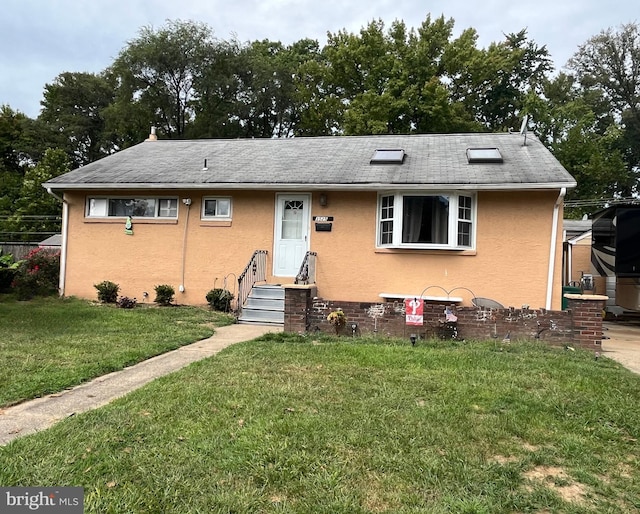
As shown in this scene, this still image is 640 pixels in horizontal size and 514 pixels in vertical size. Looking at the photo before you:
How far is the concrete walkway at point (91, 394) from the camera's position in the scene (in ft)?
11.6

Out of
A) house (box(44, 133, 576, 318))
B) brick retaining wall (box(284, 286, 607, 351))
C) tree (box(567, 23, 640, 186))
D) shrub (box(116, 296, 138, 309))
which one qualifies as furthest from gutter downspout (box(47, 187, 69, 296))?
tree (box(567, 23, 640, 186))

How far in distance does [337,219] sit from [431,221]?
2.09 meters

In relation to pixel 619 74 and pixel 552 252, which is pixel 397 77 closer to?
pixel 619 74

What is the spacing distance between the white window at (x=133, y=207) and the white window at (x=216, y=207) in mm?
792

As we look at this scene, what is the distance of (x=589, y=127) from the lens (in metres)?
27.5

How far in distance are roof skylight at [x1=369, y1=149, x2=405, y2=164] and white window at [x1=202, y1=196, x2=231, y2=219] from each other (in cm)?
367

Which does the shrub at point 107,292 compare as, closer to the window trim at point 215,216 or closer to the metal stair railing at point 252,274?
the window trim at point 215,216

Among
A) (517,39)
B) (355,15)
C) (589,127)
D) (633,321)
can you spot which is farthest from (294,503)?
(517,39)

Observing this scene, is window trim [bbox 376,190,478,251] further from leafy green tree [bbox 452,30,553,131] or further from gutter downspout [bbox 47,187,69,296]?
leafy green tree [bbox 452,30,553,131]

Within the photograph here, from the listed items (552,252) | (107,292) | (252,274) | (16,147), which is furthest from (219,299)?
(16,147)

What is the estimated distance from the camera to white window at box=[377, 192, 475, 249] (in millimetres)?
9242

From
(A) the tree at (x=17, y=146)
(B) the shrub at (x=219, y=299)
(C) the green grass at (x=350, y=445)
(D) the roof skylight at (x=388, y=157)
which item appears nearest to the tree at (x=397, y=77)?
(D) the roof skylight at (x=388, y=157)

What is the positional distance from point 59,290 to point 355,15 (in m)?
23.9

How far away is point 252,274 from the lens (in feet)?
32.7
